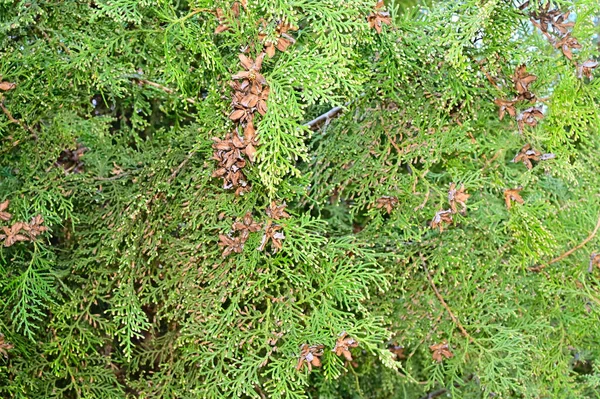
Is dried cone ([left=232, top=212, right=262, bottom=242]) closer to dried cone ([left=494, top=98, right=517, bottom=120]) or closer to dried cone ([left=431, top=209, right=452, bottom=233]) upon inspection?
dried cone ([left=431, top=209, right=452, bottom=233])

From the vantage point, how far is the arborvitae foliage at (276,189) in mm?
924

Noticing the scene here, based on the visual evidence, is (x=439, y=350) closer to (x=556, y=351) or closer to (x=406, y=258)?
(x=406, y=258)

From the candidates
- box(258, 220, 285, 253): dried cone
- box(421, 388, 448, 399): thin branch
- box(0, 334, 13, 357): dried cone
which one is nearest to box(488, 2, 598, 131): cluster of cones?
box(258, 220, 285, 253): dried cone

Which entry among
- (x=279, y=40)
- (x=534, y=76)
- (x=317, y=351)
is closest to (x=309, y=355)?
(x=317, y=351)

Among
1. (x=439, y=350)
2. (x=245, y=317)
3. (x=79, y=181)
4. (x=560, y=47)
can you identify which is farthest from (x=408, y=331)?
(x=79, y=181)

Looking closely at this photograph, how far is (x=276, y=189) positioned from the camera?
0.87 metres

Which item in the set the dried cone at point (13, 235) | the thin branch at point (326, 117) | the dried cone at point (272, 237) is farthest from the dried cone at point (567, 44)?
the dried cone at point (13, 235)

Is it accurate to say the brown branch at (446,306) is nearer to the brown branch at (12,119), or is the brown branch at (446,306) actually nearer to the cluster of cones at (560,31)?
the cluster of cones at (560,31)

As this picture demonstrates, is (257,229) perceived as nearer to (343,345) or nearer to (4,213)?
(343,345)

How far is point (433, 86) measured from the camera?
3.52ft

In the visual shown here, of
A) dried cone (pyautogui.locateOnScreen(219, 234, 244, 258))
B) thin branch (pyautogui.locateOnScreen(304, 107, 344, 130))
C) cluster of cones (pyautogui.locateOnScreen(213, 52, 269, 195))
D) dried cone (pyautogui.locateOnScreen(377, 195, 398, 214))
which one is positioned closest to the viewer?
cluster of cones (pyautogui.locateOnScreen(213, 52, 269, 195))

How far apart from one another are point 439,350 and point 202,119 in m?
0.55

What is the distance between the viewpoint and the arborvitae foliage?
92 centimetres

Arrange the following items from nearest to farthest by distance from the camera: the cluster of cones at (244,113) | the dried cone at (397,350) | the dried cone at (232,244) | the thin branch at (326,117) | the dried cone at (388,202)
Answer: the cluster of cones at (244,113), the dried cone at (232,244), the dried cone at (388,202), the thin branch at (326,117), the dried cone at (397,350)
